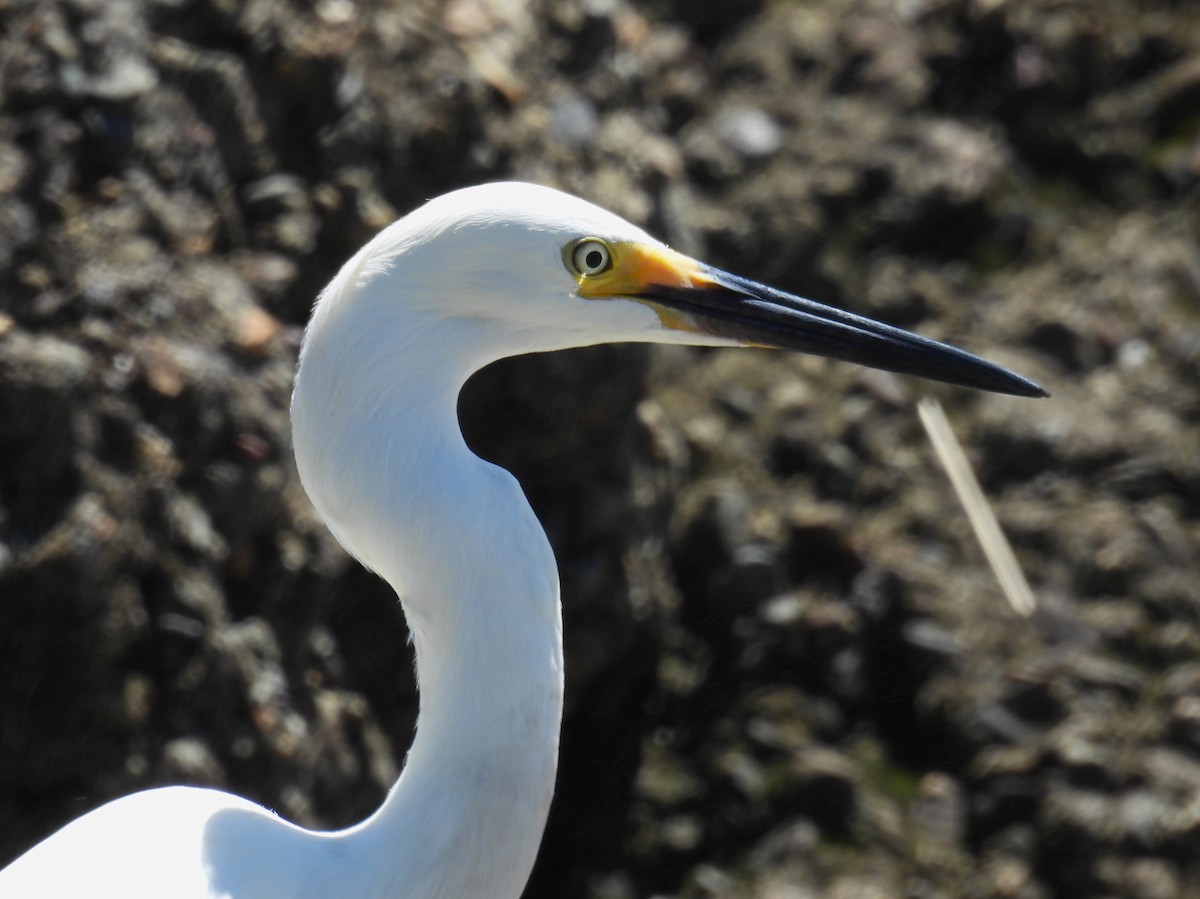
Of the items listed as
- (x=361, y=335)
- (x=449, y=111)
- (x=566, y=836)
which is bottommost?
(x=566, y=836)

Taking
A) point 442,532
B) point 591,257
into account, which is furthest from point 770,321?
point 442,532

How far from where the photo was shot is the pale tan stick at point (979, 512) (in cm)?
356

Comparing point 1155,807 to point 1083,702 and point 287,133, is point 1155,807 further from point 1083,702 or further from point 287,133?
point 287,133

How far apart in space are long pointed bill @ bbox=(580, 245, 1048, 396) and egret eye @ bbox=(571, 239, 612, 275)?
2 centimetres

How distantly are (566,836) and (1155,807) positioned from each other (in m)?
1.26

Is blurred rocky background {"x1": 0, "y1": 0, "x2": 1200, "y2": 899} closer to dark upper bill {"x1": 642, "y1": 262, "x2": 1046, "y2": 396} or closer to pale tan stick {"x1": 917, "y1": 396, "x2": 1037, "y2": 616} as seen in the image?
pale tan stick {"x1": 917, "y1": 396, "x2": 1037, "y2": 616}

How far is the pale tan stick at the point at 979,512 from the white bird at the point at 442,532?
5.93 ft

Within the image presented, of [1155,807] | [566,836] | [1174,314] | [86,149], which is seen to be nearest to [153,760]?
[566,836]

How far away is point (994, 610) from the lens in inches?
141

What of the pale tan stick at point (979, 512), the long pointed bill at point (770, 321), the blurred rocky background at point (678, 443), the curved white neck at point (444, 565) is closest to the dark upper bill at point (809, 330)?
the long pointed bill at point (770, 321)

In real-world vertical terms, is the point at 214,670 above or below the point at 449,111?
below

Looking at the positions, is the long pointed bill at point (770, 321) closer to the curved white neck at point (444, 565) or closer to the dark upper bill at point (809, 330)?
the dark upper bill at point (809, 330)

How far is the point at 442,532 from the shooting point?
180 centimetres

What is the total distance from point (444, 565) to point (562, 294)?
0.38 m
